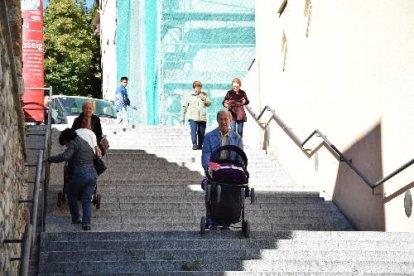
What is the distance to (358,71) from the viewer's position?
527 inches

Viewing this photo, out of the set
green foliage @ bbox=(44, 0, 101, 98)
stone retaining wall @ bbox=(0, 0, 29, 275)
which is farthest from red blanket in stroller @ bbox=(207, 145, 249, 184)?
green foliage @ bbox=(44, 0, 101, 98)

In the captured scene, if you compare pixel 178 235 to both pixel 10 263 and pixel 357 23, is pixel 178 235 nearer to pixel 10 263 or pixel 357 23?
pixel 10 263

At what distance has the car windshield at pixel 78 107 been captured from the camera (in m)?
23.2

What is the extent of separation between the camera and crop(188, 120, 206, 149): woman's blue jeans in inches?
715

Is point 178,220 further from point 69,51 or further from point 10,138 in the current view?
point 69,51

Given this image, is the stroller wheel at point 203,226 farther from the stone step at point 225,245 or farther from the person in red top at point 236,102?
the person in red top at point 236,102

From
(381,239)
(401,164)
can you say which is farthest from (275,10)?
(381,239)

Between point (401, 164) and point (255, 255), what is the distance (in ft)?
8.38

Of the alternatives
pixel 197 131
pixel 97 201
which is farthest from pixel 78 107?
pixel 97 201

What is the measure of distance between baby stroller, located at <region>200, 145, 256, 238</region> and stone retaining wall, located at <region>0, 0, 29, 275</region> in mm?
1855

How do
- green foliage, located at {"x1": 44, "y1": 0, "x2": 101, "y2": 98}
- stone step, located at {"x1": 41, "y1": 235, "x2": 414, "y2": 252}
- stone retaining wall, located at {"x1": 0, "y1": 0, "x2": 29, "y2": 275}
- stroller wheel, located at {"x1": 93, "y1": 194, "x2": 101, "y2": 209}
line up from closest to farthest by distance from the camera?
stone retaining wall, located at {"x1": 0, "y1": 0, "x2": 29, "y2": 275}
stone step, located at {"x1": 41, "y1": 235, "x2": 414, "y2": 252}
stroller wheel, located at {"x1": 93, "y1": 194, "x2": 101, "y2": 209}
green foliage, located at {"x1": 44, "y1": 0, "x2": 101, "y2": 98}

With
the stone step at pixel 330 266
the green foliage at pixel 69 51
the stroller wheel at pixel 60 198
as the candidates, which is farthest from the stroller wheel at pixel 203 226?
the green foliage at pixel 69 51

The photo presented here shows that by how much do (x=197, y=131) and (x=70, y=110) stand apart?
18.3ft

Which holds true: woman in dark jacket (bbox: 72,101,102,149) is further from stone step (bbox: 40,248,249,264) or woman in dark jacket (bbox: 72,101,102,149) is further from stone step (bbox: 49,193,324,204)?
stone step (bbox: 40,248,249,264)
